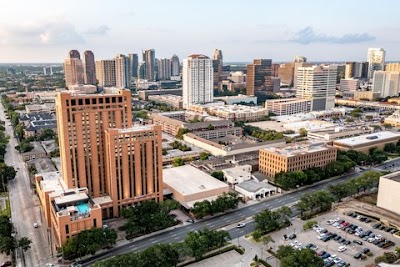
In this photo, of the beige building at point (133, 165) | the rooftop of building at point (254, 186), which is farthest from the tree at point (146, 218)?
the rooftop of building at point (254, 186)

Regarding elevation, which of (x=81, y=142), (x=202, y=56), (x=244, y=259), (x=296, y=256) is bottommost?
(x=244, y=259)

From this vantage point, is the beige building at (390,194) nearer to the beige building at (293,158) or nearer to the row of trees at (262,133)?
the beige building at (293,158)

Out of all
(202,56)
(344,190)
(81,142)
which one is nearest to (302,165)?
(344,190)

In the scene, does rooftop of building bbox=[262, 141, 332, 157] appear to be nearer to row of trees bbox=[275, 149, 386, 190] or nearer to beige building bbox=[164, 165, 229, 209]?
row of trees bbox=[275, 149, 386, 190]

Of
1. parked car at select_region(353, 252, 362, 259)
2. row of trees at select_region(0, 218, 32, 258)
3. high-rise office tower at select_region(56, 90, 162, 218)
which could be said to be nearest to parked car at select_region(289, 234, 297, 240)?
parked car at select_region(353, 252, 362, 259)

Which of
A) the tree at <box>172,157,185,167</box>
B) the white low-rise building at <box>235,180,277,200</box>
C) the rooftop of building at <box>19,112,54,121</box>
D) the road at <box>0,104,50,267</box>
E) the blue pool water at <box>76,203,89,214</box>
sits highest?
the rooftop of building at <box>19,112,54,121</box>

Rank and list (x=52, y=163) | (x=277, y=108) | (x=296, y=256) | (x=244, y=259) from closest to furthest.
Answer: (x=296, y=256) < (x=244, y=259) < (x=52, y=163) < (x=277, y=108)

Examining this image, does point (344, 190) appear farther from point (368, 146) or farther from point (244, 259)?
point (368, 146)

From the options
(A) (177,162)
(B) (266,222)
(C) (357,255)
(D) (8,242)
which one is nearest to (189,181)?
(A) (177,162)
